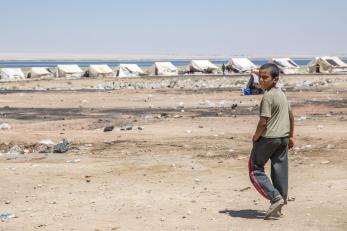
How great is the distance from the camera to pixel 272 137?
24.0 feet

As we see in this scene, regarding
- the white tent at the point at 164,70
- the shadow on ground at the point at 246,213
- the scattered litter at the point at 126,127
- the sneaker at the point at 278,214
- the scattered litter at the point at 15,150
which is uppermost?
the sneaker at the point at 278,214

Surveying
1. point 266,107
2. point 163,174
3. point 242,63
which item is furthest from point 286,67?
point 266,107

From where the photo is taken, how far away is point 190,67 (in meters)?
56.9

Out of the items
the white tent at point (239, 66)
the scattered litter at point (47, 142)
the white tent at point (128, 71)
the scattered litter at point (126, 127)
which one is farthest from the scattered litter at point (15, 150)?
the white tent at point (239, 66)

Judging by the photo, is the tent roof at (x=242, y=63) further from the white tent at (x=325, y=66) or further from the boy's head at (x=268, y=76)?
the boy's head at (x=268, y=76)

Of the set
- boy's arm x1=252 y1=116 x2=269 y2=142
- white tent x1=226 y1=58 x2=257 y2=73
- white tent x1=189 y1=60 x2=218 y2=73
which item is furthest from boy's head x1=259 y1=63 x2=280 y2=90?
white tent x1=189 y1=60 x2=218 y2=73

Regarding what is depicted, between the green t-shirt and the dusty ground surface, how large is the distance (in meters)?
0.96

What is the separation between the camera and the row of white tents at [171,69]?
5291cm

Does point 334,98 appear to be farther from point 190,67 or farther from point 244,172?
point 190,67

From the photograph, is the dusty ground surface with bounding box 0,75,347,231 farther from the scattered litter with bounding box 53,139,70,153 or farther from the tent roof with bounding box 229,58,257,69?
the tent roof with bounding box 229,58,257,69

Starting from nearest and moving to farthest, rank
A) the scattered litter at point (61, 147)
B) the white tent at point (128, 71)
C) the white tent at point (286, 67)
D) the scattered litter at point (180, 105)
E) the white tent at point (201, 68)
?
the scattered litter at point (61, 147), the scattered litter at point (180, 105), the white tent at point (286, 67), the white tent at point (128, 71), the white tent at point (201, 68)

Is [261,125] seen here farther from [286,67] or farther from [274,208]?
[286,67]

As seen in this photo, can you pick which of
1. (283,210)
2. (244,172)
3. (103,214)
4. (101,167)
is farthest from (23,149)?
(283,210)

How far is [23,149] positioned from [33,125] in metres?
4.49
